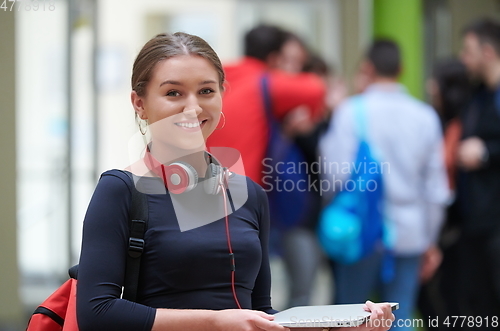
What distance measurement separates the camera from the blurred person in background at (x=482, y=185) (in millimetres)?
3461

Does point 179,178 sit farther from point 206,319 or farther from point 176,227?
point 206,319

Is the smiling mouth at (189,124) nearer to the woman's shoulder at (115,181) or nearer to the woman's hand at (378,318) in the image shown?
the woman's shoulder at (115,181)

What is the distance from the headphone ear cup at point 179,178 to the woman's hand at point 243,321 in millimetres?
268

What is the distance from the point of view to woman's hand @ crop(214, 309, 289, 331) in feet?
4.28

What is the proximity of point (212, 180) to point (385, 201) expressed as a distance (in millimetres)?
1682

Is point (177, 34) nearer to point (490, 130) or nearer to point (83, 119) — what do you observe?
point (490, 130)

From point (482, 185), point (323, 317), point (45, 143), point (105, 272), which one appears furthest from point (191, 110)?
point (45, 143)

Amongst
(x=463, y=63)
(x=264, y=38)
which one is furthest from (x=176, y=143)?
(x=463, y=63)

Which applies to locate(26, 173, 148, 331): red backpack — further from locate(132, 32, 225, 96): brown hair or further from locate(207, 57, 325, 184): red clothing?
locate(207, 57, 325, 184): red clothing

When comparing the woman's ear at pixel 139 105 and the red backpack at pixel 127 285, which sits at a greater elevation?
the woman's ear at pixel 139 105

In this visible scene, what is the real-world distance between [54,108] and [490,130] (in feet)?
8.68

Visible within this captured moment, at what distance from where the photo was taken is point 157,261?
1380mm

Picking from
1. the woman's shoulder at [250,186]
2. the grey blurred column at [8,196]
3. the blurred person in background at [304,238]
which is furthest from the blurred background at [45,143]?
the woman's shoulder at [250,186]

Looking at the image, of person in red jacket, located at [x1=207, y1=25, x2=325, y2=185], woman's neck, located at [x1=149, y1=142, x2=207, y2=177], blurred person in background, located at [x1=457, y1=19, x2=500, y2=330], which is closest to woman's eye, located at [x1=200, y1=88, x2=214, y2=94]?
woman's neck, located at [x1=149, y1=142, x2=207, y2=177]
